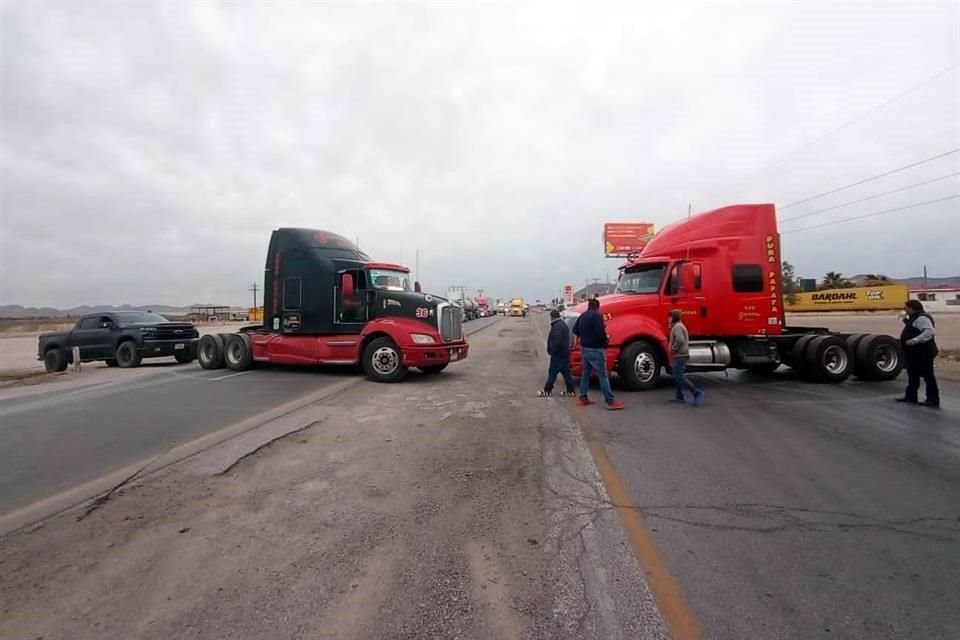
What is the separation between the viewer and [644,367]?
9984mm

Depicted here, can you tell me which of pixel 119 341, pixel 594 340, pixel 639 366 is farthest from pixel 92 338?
pixel 639 366

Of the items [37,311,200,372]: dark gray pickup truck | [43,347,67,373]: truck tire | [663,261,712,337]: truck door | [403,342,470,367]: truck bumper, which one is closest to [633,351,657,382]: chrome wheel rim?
[663,261,712,337]: truck door

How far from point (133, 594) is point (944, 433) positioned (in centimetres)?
852

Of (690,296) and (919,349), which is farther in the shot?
(690,296)

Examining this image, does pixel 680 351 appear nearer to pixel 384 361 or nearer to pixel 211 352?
pixel 384 361

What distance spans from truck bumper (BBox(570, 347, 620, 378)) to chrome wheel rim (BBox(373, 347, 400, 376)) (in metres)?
3.71

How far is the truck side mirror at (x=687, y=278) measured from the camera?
10.4m

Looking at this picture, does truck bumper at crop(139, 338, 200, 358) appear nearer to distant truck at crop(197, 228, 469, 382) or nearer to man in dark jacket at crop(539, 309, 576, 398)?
distant truck at crop(197, 228, 469, 382)

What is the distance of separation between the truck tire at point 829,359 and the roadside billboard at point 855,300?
2037 inches

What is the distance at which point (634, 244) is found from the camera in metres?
54.3

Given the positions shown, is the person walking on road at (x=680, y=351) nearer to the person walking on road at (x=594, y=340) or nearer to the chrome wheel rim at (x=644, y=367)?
the person walking on road at (x=594, y=340)

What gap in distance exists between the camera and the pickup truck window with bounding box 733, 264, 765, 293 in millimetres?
10781

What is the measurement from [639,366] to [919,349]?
4.20 metres

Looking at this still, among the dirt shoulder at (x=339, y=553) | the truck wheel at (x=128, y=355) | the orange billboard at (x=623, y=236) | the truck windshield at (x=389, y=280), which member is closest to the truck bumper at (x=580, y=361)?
the dirt shoulder at (x=339, y=553)
